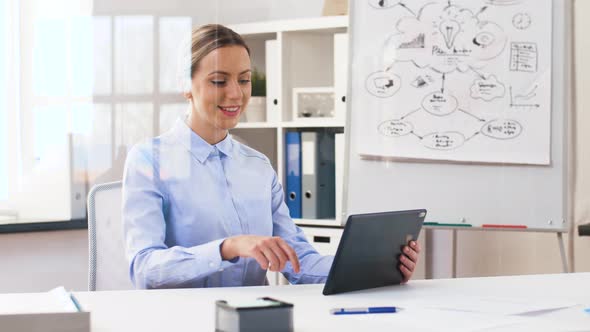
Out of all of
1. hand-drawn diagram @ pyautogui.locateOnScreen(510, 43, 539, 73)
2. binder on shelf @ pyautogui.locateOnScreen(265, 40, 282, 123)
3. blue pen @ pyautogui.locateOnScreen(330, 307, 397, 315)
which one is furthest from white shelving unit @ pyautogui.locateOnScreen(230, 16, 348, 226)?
blue pen @ pyautogui.locateOnScreen(330, 307, 397, 315)

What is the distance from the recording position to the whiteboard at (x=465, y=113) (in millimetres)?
2971

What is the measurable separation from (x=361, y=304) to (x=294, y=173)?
1.72m

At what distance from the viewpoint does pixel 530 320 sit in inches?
57.2

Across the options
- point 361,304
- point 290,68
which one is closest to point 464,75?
point 290,68

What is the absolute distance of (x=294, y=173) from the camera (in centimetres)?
330

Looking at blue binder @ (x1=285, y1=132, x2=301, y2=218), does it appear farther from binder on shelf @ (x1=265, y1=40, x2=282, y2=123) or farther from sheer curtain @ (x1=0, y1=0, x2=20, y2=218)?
sheer curtain @ (x1=0, y1=0, x2=20, y2=218)

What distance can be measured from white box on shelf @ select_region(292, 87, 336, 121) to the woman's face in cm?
91

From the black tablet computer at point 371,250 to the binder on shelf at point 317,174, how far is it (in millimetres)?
1446

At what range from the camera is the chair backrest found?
2061 millimetres

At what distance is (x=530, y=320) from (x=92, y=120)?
5.37 feet

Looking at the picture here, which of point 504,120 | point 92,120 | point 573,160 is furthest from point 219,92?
point 573,160

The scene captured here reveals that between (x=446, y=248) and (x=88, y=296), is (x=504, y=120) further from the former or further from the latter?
(x=88, y=296)

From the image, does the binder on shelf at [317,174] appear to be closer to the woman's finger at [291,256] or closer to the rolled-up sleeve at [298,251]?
the rolled-up sleeve at [298,251]

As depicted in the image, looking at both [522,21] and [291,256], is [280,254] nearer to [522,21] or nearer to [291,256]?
[291,256]
